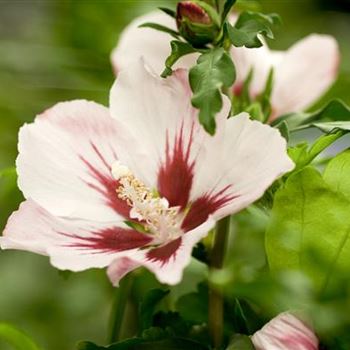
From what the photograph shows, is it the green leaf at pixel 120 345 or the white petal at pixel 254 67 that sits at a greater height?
the white petal at pixel 254 67

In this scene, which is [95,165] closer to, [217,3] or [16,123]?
[217,3]

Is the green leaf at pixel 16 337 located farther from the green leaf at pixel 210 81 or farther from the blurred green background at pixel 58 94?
the blurred green background at pixel 58 94

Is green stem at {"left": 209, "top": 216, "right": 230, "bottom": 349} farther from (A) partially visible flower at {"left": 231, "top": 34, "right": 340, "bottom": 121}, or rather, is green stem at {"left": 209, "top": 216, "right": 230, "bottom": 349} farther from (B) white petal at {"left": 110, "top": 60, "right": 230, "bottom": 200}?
(A) partially visible flower at {"left": 231, "top": 34, "right": 340, "bottom": 121}

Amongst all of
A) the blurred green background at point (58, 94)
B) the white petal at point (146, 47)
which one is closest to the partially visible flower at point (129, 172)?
the white petal at point (146, 47)

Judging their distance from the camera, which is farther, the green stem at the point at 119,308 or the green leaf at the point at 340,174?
the green stem at the point at 119,308

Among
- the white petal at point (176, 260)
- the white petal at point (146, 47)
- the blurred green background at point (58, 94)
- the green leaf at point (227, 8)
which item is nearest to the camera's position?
the white petal at point (176, 260)

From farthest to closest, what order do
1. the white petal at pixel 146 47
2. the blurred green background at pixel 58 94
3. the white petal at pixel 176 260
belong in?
the blurred green background at pixel 58 94 < the white petal at pixel 146 47 < the white petal at pixel 176 260

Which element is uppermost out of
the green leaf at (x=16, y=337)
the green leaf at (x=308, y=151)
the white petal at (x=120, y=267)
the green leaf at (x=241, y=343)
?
the green leaf at (x=308, y=151)

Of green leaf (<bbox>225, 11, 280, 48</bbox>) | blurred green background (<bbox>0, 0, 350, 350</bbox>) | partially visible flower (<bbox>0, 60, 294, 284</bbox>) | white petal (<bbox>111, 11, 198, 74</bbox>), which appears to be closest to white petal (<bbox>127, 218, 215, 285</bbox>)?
partially visible flower (<bbox>0, 60, 294, 284</bbox>)
